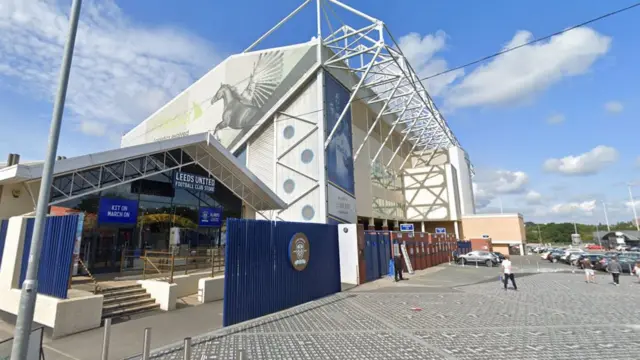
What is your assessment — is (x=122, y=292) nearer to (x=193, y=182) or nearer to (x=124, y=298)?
(x=124, y=298)

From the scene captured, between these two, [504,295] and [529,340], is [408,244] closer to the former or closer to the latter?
[504,295]

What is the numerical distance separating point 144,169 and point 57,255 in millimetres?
6197

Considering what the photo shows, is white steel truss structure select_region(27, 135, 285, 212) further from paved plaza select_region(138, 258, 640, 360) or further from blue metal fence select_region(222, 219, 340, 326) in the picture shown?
paved plaza select_region(138, 258, 640, 360)

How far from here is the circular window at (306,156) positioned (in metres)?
24.6

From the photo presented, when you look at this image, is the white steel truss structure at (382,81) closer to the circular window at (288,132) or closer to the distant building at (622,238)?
the circular window at (288,132)

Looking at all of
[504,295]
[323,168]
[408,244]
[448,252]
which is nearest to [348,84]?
[323,168]

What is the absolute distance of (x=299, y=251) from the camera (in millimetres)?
10695

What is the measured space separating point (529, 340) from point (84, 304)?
10478 millimetres

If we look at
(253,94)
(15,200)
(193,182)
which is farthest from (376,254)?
(253,94)

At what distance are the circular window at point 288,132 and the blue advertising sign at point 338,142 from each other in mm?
3050

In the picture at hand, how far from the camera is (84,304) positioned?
777cm

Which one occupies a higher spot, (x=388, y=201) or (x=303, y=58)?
(x=303, y=58)

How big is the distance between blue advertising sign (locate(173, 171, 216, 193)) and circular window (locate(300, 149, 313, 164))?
922 centimetres

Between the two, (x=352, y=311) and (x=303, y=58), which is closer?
(x=352, y=311)
